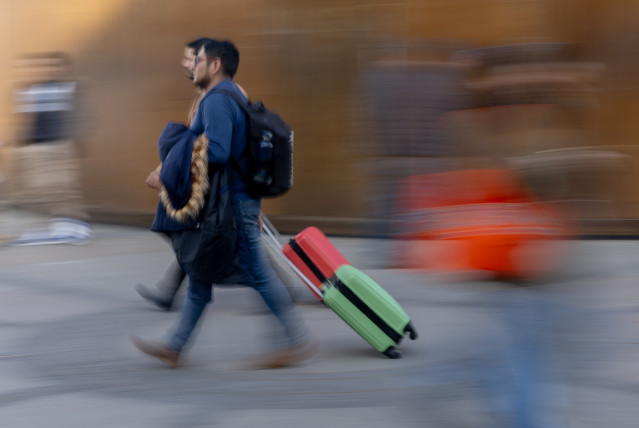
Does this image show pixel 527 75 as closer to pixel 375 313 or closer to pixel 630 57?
pixel 375 313

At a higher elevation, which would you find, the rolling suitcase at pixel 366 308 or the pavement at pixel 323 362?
the rolling suitcase at pixel 366 308

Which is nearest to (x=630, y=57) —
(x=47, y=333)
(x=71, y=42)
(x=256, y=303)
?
(x=256, y=303)

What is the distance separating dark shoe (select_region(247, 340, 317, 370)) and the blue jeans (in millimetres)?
37

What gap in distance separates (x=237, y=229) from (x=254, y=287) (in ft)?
1.03

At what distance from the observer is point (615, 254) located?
759 cm

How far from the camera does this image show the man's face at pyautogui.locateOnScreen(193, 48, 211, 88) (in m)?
4.57

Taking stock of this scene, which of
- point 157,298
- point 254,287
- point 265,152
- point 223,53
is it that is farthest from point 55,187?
point 265,152

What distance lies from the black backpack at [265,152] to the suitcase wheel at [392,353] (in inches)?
41.1

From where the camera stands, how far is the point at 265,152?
4.41 m

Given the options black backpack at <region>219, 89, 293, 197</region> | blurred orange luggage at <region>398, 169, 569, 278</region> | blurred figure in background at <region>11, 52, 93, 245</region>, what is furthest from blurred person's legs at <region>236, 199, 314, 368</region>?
blurred figure in background at <region>11, 52, 93, 245</region>

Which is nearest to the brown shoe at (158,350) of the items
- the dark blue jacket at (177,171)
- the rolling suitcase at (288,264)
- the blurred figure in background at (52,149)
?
the dark blue jacket at (177,171)

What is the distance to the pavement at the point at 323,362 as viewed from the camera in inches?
154

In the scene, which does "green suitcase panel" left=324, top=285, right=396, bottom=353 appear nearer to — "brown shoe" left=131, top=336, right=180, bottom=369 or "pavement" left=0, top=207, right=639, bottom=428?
"pavement" left=0, top=207, right=639, bottom=428

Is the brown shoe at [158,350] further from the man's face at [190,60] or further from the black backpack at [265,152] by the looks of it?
the man's face at [190,60]
